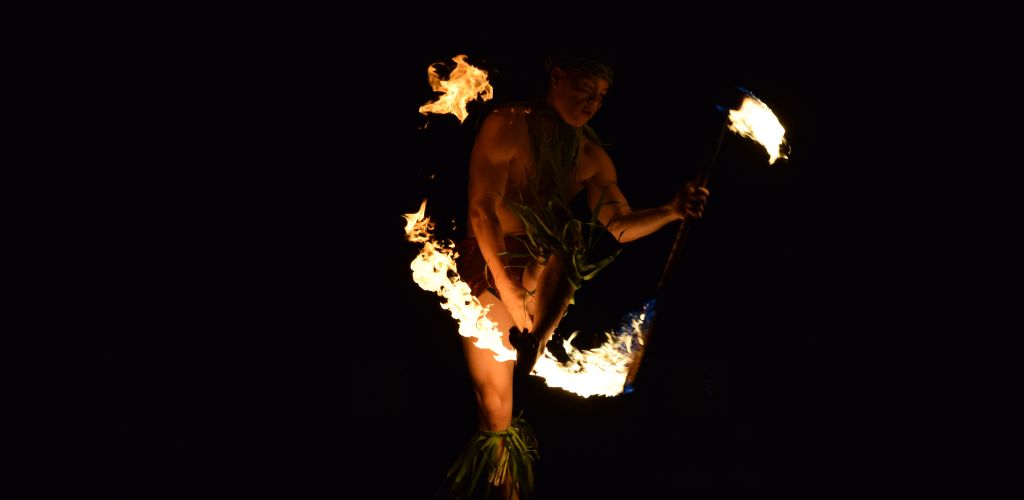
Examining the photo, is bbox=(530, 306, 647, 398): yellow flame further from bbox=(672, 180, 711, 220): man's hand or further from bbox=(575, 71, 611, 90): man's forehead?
bbox=(575, 71, 611, 90): man's forehead

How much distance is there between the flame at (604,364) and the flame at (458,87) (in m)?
0.77

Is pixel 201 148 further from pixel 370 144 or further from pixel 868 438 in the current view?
pixel 868 438

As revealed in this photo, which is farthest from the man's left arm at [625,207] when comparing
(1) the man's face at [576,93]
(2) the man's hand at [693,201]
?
(1) the man's face at [576,93]

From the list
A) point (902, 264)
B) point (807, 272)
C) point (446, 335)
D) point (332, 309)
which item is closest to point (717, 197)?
point (807, 272)

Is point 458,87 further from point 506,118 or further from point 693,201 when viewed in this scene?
point 693,201

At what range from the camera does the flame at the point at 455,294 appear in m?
2.27

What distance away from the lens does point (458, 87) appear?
230 centimetres

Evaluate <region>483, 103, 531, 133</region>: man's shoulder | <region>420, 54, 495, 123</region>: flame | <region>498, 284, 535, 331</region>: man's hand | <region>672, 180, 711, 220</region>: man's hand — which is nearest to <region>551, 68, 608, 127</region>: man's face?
<region>483, 103, 531, 133</region>: man's shoulder

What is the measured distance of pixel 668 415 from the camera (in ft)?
9.77

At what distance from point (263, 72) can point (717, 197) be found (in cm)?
159

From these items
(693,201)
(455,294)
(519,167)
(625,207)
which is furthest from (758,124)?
(455,294)

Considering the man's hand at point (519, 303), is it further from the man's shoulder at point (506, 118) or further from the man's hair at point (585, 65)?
the man's hair at point (585, 65)

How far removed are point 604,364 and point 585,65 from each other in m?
0.87

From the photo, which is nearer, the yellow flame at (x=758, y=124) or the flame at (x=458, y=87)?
the yellow flame at (x=758, y=124)
